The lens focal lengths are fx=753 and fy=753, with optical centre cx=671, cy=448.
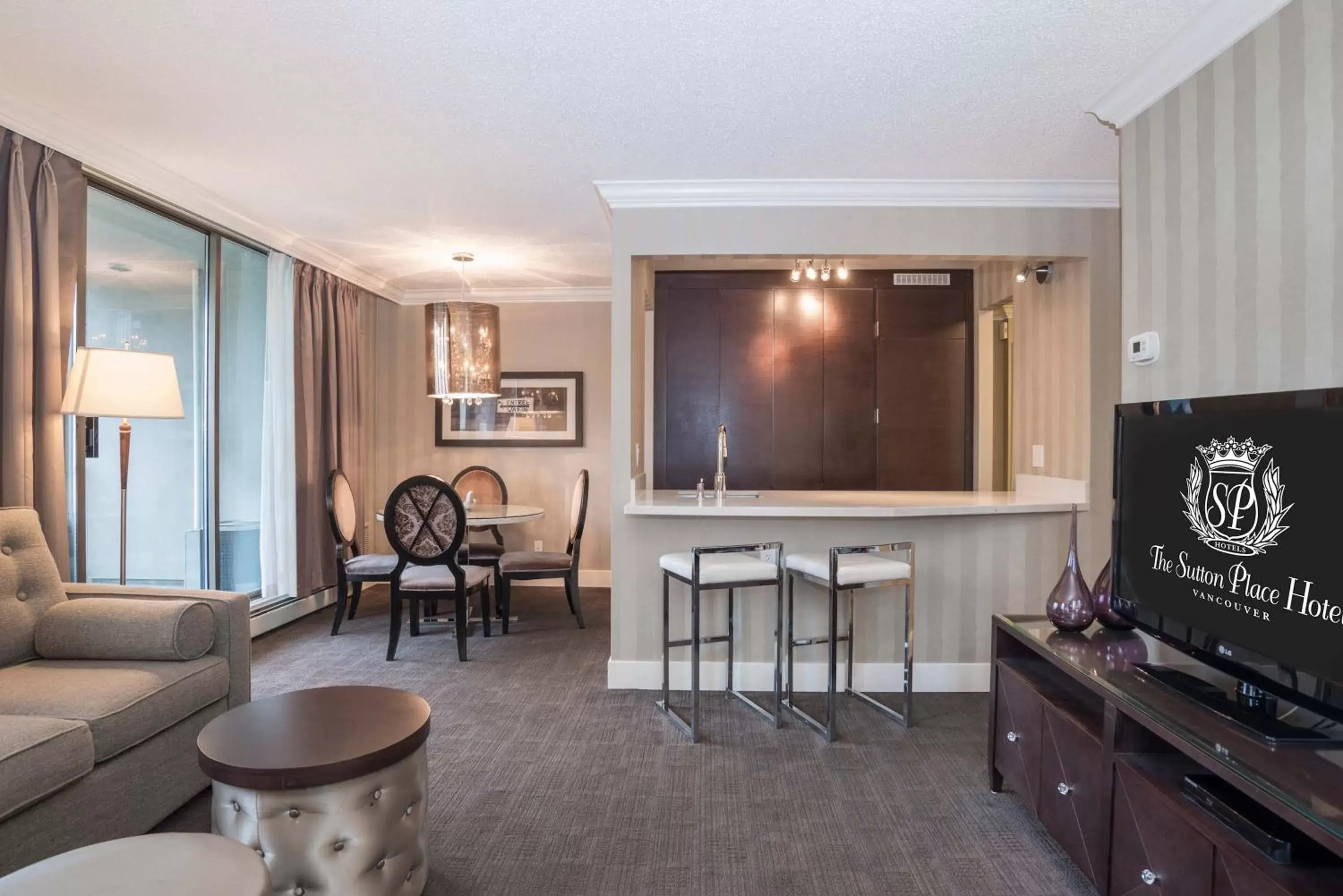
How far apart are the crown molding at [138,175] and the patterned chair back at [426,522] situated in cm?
174

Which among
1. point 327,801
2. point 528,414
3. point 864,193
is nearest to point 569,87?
point 864,193

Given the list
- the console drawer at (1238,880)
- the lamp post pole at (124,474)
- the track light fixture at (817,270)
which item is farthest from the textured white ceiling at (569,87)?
the console drawer at (1238,880)

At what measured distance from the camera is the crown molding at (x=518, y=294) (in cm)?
616

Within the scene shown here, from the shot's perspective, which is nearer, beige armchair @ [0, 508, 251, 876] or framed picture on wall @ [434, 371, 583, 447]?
beige armchair @ [0, 508, 251, 876]

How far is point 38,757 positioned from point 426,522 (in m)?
2.37

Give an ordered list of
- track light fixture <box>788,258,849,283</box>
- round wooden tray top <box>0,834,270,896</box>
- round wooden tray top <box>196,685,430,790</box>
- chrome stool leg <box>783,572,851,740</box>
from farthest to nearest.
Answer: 1. track light fixture <box>788,258,849,283</box>
2. chrome stool leg <box>783,572,851,740</box>
3. round wooden tray top <box>196,685,430,790</box>
4. round wooden tray top <box>0,834,270,896</box>

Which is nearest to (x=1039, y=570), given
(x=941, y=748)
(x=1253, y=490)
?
(x=941, y=748)

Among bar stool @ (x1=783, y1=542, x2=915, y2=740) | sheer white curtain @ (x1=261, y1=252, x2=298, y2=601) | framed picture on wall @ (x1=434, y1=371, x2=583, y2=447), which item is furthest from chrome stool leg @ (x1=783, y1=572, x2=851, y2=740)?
sheer white curtain @ (x1=261, y1=252, x2=298, y2=601)

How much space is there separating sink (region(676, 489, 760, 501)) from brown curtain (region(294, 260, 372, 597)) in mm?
2546

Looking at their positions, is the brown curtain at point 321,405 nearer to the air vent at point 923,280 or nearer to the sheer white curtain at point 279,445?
the sheer white curtain at point 279,445

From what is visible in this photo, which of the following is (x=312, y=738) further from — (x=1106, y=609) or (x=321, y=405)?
(x=321, y=405)

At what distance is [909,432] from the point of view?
5.38 m

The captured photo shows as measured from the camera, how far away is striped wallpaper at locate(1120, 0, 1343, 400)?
1.80 meters

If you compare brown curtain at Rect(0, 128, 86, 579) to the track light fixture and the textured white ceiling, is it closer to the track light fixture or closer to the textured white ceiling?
the textured white ceiling
